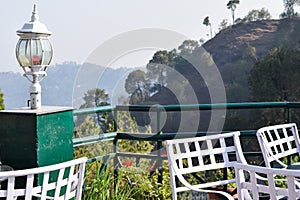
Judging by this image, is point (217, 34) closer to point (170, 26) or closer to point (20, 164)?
point (170, 26)

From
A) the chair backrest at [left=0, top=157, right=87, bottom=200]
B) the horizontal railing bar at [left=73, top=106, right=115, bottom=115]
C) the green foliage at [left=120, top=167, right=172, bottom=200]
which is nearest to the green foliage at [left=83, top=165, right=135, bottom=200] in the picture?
the green foliage at [left=120, top=167, right=172, bottom=200]

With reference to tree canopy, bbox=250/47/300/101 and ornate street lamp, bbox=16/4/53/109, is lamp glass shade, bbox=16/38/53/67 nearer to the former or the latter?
ornate street lamp, bbox=16/4/53/109

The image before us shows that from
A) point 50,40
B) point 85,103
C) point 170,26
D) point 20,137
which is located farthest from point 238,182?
point 170,26

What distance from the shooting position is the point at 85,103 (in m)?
3.67

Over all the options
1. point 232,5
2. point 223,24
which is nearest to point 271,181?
point 223,24

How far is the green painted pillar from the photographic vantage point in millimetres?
2420

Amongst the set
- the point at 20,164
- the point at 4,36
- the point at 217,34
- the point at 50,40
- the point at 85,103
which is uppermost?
the point at 217,34

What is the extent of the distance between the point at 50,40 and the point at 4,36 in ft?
5.89

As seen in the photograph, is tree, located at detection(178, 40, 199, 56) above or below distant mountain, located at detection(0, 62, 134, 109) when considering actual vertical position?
above

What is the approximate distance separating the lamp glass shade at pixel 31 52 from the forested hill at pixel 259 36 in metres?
4.71

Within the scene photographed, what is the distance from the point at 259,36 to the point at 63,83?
4414mm

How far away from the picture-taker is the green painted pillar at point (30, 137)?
242 cm

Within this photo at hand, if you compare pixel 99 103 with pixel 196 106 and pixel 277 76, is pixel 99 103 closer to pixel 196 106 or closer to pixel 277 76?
pixel 196 106

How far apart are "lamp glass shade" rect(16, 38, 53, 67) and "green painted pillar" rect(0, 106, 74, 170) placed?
268 millimetres
